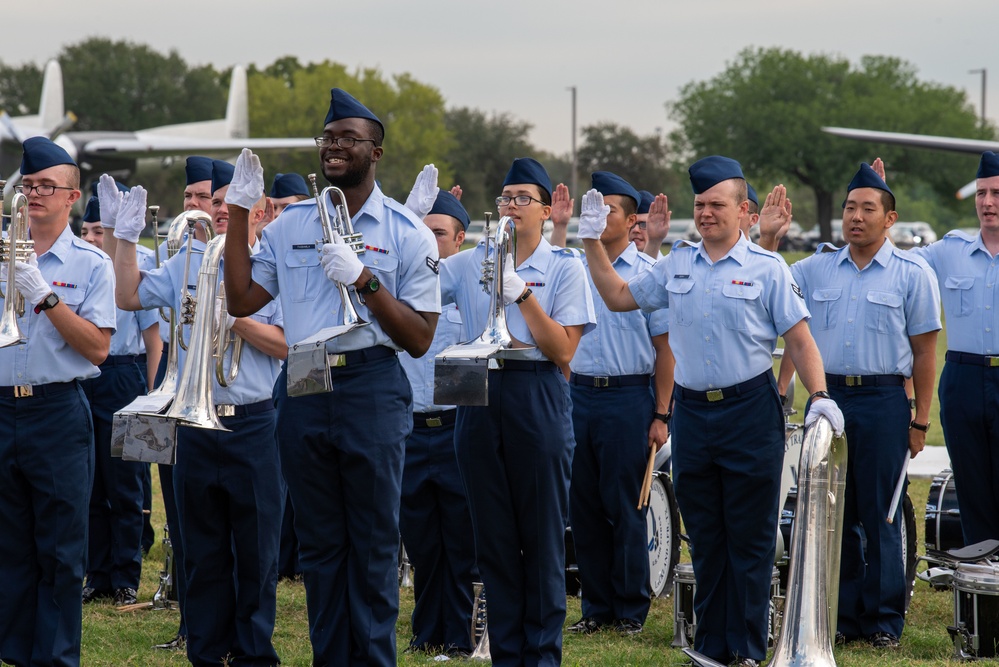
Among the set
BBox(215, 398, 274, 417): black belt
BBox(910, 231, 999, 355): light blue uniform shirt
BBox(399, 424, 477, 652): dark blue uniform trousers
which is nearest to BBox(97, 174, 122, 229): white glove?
BBox(215, 398, 274, 417): black belt

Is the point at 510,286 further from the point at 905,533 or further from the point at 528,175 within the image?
the point at 905,533

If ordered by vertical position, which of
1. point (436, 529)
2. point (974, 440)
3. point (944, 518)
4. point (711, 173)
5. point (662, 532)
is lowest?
point (662, 532)

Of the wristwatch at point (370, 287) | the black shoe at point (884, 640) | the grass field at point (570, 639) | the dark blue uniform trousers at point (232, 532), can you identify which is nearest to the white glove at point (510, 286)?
the wristwatch at point (370, 287)

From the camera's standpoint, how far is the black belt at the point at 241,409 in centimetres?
569

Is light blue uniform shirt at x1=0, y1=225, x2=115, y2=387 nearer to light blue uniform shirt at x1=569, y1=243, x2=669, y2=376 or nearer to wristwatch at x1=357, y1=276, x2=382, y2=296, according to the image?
wristwatch at x1=357, y1=276, x2=382, y2=296

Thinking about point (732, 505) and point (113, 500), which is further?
point (113, 500)

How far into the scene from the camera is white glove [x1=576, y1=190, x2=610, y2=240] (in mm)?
5832

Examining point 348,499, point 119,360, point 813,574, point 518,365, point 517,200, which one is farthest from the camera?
point 119,360

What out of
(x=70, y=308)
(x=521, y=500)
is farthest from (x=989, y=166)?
(x=70, y=308)

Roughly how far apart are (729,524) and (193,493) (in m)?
2.44

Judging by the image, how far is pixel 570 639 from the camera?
22.6 ft

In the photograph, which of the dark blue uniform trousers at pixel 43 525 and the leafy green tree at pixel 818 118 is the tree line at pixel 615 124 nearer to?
the leafy green tree at pixel 818 118

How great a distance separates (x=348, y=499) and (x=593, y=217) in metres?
1.99

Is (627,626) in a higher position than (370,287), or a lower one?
lower
